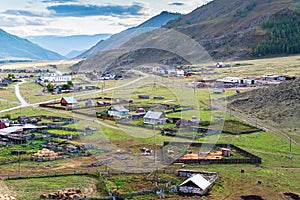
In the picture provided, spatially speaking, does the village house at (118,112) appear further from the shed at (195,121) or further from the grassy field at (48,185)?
the grassy field at (48,185)

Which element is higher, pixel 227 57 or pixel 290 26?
pixel 290 26

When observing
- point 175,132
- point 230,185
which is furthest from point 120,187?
point 175,132

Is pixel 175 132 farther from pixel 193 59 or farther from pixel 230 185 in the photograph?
pixel 193 59

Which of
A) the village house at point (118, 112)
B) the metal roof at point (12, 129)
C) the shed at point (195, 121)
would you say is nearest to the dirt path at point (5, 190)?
the metal roof at point (12, 129)

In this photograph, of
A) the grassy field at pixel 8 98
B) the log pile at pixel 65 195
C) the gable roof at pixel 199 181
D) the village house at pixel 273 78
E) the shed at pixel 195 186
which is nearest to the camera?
the log pile at pixel 65 195

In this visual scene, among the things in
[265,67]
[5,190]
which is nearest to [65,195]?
[5,190]

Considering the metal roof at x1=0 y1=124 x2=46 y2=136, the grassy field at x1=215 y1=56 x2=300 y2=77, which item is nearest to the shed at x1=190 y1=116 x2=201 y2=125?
the metal roof at x1=0 y1=124 x2=46 y2=136

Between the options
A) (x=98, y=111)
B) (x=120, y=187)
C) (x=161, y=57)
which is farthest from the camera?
(x=161, y=57)
